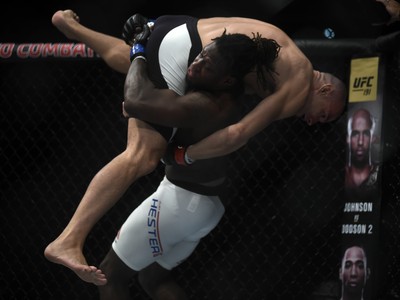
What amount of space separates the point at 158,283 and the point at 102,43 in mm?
1036

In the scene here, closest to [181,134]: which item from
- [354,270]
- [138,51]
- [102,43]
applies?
[138,51]

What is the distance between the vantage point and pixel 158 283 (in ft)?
12.8

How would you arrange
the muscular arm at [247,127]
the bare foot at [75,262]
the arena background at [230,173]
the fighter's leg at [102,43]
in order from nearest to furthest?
the bare foot at [75,262]
the muscular arm at [247,127]
the fighter's leg at [102,43]
the arena background at [230,173]

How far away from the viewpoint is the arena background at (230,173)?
4266 millimetres

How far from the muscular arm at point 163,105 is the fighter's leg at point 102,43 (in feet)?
1.28

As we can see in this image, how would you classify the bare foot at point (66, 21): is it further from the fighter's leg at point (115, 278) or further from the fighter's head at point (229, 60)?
the fighter's leg at point (115, 278)

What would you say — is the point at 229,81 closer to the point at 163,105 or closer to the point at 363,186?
the point at 163,105

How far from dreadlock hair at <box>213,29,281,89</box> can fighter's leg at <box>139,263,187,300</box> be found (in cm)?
94

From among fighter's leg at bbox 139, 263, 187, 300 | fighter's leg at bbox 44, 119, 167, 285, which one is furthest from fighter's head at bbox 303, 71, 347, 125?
fighter's leg at bbox 139, 263, 187, 300

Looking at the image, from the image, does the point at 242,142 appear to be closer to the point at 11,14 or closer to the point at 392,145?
the point at 392,145

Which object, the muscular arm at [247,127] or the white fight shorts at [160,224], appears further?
the white fight shorts at [160,224]

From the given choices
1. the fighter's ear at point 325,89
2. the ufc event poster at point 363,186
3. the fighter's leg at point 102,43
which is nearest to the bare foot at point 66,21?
the fighter's leg at point 102,43

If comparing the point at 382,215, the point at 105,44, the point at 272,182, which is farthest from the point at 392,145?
the point at 105,44

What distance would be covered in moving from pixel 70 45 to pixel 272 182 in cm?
119
